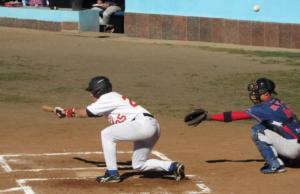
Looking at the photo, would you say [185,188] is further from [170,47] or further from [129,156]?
[170,47]

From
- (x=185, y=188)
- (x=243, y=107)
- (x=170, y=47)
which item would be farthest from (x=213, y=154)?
(x=170, y=47)

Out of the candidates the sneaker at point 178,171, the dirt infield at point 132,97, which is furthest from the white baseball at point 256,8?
the sneaker at point 178,171

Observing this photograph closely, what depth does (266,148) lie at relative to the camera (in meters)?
8.64

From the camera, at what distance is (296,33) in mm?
23719

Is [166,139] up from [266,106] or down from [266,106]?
down

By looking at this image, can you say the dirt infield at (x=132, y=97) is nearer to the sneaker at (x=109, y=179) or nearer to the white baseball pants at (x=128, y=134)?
the sneaker at (x=109, y=179)

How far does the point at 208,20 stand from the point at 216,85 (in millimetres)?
8986

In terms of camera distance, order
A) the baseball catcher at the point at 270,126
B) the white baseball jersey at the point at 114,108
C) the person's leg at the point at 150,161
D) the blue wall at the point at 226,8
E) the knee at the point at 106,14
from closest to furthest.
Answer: the white baseball jersey at the point at 114,108, the person's leg at the point at 150,161, the baseball catcher at the point at 270,126, the blue wall at the point at 226,8, the knee at the point at 106,14

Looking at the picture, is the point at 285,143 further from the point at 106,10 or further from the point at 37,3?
the point at 37,3

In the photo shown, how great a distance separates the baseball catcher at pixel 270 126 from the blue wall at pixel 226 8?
1562 cm

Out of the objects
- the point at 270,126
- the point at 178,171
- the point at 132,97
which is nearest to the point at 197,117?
the point at 178,171

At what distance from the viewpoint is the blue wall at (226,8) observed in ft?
78.9

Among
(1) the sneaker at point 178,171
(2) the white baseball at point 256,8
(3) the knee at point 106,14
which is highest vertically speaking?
(2) the white baseball at point 256,8

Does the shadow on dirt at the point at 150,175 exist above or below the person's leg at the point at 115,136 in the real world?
below
